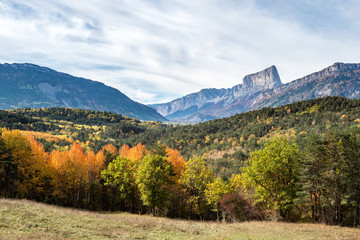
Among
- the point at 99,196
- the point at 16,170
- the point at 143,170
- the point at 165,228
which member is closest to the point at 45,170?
the point at 16,170

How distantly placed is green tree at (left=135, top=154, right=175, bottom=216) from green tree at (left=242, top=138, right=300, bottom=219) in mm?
21117

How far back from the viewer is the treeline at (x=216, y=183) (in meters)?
37.6

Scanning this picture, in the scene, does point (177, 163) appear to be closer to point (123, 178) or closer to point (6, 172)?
point (123, 178)

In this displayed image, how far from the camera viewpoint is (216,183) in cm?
5166

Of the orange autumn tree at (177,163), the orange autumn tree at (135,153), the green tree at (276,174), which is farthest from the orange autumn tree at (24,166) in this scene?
the green tree at (276,174)

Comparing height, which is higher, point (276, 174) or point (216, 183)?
point (276, 174)

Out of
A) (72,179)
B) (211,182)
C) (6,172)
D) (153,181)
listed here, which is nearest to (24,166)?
(6,172)

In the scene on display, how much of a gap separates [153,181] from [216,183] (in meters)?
15.3

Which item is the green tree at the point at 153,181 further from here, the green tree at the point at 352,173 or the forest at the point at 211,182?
the green tree at the point at 352,173

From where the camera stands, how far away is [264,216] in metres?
47.9

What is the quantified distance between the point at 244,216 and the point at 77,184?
47112mm

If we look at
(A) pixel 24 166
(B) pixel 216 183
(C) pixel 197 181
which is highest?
(A) pixel 24 166

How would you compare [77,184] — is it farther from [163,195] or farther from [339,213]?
[339,213]

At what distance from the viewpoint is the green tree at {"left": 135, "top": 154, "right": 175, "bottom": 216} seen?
5125 cm
